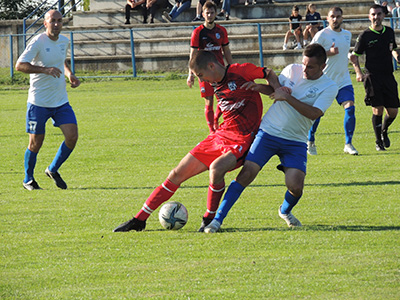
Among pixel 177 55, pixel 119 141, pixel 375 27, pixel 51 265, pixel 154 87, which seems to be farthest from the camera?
pixel 177 55

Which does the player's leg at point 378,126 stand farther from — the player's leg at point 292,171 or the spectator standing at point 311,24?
the spectator standing at point 311,24

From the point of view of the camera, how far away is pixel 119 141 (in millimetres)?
14109

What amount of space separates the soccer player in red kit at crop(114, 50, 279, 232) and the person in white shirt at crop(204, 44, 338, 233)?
0.38ft

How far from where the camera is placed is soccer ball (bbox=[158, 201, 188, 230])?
707 cm

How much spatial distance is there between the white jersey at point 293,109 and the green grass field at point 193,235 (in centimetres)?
94

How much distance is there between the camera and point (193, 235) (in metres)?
6.86

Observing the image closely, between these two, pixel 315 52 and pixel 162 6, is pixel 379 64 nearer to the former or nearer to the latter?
pixel 315 52

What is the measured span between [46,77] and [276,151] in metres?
3.98

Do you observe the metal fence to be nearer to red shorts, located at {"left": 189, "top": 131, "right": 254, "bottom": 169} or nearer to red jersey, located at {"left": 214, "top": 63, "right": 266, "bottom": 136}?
red jersey, located at {"left": 214, "top": 63, "right": 266, "bottom": 136}

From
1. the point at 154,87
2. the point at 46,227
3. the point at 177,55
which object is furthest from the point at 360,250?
the point at 177,55

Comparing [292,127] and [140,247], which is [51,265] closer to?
[140,247]

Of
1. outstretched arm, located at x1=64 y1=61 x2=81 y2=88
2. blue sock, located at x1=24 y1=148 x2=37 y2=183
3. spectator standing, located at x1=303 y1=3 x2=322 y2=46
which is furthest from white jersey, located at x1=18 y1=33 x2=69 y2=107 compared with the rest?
spectator standing, located at x1=303 y1=3 x2=322 y2=46

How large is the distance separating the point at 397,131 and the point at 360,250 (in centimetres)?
863

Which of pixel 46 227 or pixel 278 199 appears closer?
pixel 46 227
